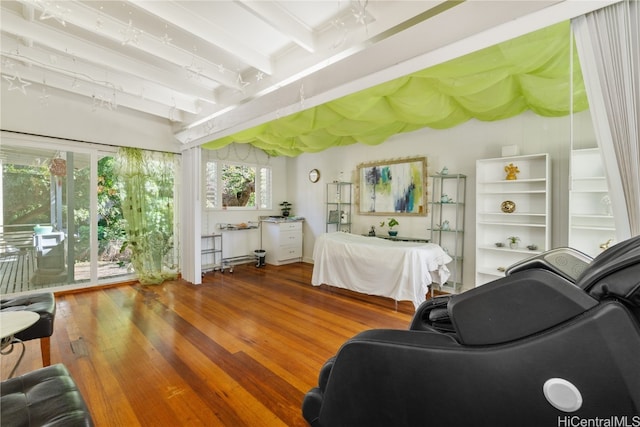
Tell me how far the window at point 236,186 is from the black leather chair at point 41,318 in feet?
10.1

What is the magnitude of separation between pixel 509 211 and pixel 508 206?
60 millimetres

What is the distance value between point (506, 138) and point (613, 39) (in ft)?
7.66

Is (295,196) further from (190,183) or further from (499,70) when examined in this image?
(499,70)

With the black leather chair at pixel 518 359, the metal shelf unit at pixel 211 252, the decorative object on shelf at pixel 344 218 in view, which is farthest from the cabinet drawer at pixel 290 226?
the black leather chair at pixel 518 359

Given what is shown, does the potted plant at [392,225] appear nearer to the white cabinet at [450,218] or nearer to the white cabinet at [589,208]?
the white cabinet at [450,218]

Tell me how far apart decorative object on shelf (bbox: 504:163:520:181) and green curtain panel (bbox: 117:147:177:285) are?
16.0 feet

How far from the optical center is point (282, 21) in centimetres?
189

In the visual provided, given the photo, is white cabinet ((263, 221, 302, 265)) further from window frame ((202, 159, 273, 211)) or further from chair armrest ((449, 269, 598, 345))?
chair armrest ((449, 269, 598, 345))

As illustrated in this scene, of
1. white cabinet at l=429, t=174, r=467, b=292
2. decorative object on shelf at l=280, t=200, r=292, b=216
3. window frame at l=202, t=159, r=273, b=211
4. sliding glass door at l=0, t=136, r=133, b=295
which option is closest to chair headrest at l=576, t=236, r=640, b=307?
white cabinet at l=429, t=174, r=467, b=292

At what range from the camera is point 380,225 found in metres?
4.57

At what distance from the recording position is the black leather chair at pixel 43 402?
100 cm

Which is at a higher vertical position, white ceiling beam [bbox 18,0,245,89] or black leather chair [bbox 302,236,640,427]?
white ceiling beam [bbox 18,0,245,89]

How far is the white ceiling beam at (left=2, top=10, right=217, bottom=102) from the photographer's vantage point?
2.07 meters

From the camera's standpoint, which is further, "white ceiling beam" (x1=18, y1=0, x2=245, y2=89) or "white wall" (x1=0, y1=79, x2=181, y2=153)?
"white wall" (x1=0, y1=79, x2=181, y2=153)
